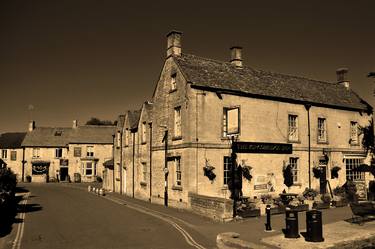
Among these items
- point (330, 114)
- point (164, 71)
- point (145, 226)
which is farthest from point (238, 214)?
Answer: point (330, 114)

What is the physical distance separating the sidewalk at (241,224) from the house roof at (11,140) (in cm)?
4386

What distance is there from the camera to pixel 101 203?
82.2 ft

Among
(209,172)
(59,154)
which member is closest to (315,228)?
(209,172)

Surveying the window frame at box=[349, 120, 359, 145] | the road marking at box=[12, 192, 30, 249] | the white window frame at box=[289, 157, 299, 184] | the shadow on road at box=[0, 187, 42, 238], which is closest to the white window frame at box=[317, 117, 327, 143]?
the window frame at box=[349, 120, 359, 145]

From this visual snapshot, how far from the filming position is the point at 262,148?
23109 millimetres

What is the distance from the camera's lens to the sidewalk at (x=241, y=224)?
14203mm

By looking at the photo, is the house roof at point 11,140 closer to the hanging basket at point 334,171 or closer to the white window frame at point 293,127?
the white window frame at point 293,127

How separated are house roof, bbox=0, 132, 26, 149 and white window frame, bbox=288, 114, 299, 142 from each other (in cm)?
4564

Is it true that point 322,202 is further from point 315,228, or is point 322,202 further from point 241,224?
point 315,228

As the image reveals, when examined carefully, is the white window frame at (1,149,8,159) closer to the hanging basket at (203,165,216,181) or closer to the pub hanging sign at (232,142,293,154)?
the hanging basket at (203,165,216,181)

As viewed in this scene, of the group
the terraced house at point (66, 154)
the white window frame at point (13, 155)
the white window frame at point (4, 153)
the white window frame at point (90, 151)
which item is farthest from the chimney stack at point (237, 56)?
the white window frame at point (4, 153)

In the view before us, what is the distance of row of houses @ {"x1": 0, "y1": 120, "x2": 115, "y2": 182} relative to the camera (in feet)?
178

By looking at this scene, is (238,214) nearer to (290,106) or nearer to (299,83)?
(290,106)

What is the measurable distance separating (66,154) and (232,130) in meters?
42.7
